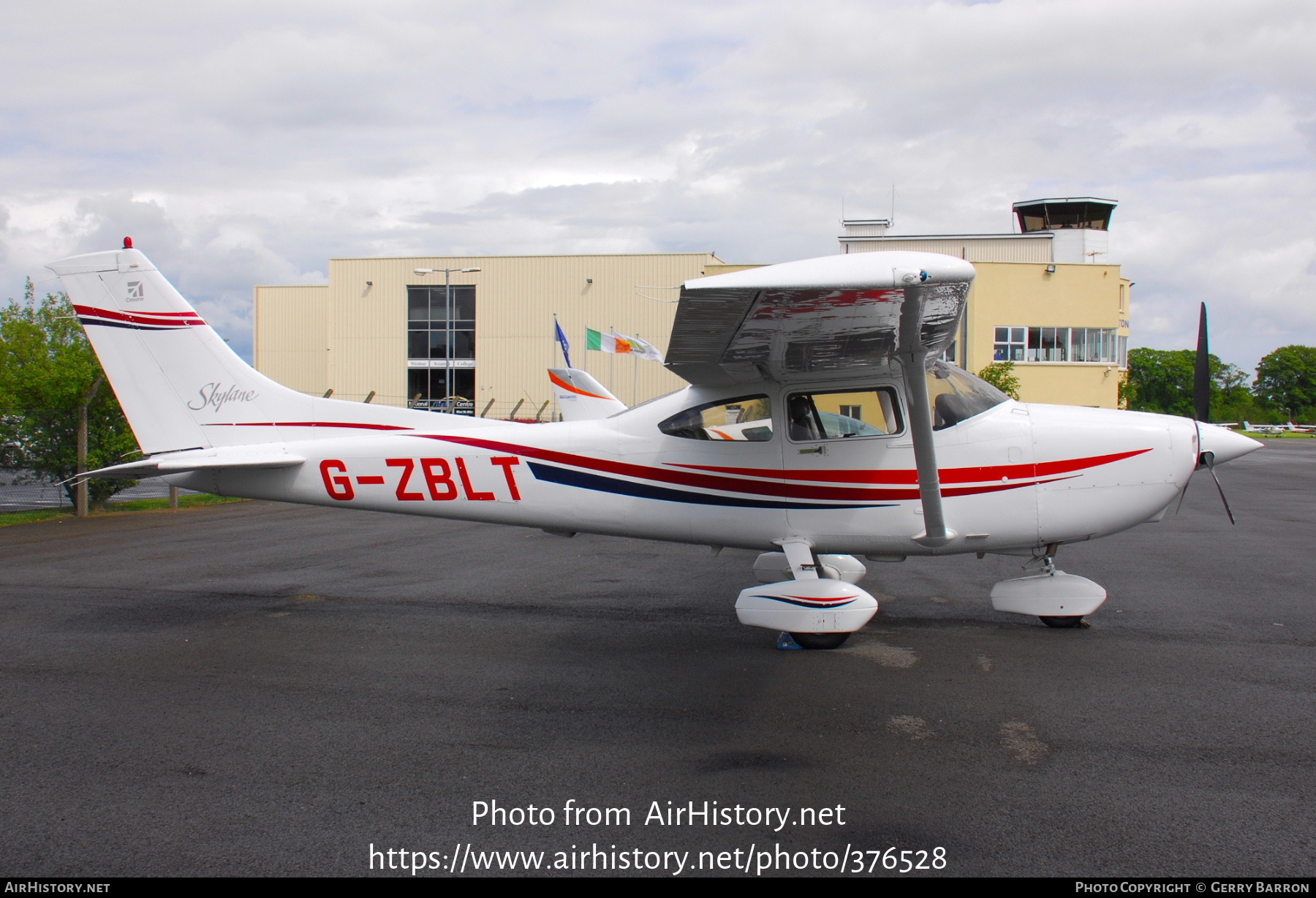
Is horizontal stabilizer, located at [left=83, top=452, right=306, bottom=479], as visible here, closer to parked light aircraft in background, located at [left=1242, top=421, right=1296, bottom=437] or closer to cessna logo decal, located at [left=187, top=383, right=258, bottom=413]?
cessna logo decal, located at [left=187, top=383, right=258, bottom=413]

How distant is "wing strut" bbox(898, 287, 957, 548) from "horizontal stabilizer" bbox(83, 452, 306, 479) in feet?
15.1

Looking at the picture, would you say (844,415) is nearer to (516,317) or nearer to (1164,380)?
(516,317)

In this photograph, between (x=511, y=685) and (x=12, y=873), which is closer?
(x=12, y=873)

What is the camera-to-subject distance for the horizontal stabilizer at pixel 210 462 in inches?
252

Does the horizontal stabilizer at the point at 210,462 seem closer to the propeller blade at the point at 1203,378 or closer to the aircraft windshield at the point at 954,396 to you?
the aircraft windshield at the point at 954,396

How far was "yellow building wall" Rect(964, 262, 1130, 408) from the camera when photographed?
44.5 m

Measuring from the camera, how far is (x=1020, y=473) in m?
6.11

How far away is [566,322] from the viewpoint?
45562 mm

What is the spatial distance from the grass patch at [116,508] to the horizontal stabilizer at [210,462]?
20.2 feet

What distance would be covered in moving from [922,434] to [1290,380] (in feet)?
441

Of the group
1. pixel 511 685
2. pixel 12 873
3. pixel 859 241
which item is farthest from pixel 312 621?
pixel 859 241

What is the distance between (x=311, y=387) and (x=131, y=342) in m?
47.4

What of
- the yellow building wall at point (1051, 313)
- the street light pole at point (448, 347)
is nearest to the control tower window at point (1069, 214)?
the yellow building wall at point (1051, 313)

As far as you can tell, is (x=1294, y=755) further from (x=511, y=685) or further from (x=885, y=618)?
(x=511, y=685)
